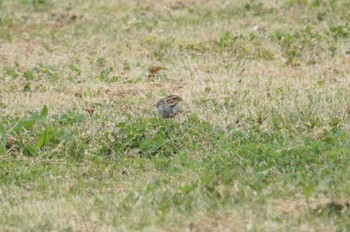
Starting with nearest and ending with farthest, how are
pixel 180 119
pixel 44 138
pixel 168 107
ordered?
pixel 44 138, pixel 180 119, pixel 168 107

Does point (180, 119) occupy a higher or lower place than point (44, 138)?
lower

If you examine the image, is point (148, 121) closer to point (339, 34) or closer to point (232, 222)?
point (232, 222)

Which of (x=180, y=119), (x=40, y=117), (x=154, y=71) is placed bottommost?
(x=154, y=71)

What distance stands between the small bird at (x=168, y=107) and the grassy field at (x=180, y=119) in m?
0.10

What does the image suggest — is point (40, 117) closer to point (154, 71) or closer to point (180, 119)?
point (180, 119)

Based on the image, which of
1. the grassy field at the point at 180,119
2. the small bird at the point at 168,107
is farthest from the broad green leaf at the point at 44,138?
the small bird at the point at 168,107

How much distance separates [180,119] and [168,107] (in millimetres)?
266

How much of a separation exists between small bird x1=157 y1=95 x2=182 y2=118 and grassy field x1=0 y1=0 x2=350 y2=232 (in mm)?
101

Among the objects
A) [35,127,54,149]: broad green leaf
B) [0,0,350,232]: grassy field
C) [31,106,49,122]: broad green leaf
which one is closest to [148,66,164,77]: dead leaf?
[0,0,350,232]: grassy field

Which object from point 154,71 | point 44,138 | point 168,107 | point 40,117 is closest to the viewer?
point 44,138

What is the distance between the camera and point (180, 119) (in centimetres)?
902

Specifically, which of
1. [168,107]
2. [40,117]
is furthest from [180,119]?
[40,117]

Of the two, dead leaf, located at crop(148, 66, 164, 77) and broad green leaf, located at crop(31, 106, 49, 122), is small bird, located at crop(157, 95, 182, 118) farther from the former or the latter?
dead leaf, located at crop(148, 66, 164, 77)

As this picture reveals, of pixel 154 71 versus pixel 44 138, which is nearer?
pixel 44 138
